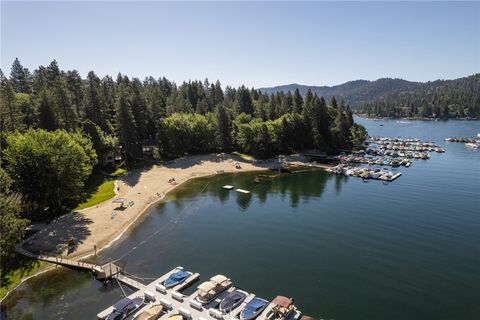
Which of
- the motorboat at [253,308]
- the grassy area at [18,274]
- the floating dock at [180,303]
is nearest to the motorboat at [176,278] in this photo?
the floating dock at [180,303]

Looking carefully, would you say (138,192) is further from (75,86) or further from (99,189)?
(75,86)

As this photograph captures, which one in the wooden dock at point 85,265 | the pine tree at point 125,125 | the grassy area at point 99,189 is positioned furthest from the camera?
the pine tree at point 125,125

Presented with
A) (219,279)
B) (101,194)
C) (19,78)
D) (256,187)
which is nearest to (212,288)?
(219,279)

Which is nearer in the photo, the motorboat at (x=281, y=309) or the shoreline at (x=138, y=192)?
the motorboat at (x=281, y=309)

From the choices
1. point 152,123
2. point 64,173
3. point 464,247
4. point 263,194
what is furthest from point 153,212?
point 152,123

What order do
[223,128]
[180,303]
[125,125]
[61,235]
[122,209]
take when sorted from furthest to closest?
[223,128] < [125,125] < [122,209] < [61,235] < [180,303]

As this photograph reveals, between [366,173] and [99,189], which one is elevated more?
[99,189]

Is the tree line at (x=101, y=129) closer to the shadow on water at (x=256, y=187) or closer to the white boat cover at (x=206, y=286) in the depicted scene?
the shadow on water at (x=256, y=187)
